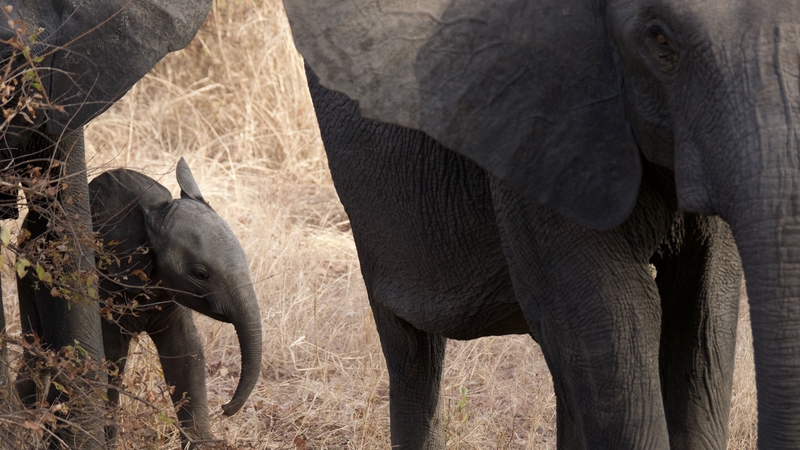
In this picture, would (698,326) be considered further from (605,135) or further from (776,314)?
(776,314)

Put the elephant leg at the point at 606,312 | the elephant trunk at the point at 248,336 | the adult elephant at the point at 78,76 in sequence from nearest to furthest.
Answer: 1. the elephant leg at the point at 606,312
2. the adult elephant at the point at 78,76
3. the elephant trunk at the point at 248,336

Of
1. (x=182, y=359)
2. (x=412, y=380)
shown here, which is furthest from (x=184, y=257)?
(x=412, y=380)

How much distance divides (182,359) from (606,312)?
2.01 m

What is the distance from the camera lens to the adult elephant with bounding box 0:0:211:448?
3182 mm

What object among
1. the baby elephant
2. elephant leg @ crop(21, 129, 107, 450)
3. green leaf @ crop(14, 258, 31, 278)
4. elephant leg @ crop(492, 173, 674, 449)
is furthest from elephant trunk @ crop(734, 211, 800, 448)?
the baby elephant

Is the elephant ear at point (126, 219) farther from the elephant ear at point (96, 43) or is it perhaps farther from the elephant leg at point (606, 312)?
the elephant leg at point (606, 312)

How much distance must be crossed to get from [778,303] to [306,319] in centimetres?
337

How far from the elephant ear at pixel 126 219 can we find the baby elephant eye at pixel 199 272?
155mm

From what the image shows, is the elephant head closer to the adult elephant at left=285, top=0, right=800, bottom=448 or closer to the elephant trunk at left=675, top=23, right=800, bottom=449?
the adult elephant at left=285, top=0, right=800, bottom=448

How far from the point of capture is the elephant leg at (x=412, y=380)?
326cm

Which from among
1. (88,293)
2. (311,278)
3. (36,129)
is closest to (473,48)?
(88,293)

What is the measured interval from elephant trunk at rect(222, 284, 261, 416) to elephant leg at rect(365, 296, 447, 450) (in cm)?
53

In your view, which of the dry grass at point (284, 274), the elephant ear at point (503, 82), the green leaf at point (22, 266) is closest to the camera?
the elephant ear at point (503, 82)

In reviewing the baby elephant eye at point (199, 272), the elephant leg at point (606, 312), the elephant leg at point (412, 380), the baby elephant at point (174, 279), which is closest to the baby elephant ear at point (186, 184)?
the baby elephant at point (174, 279)
